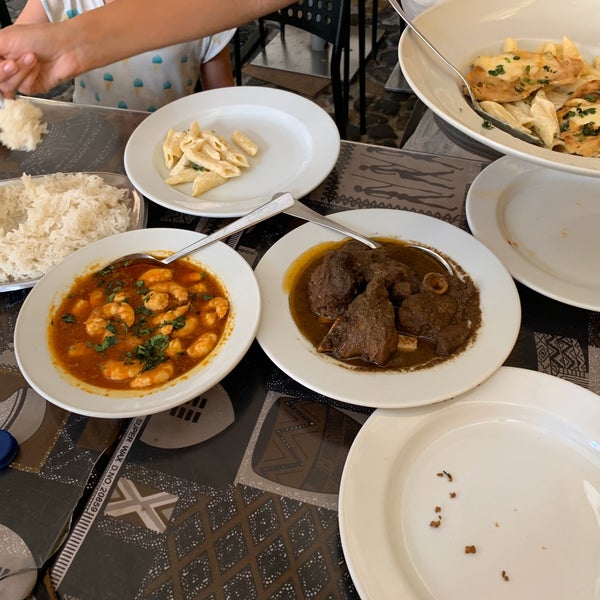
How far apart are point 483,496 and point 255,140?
134 centimetres

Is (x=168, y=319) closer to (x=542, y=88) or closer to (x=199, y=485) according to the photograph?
(x=199, y=485)

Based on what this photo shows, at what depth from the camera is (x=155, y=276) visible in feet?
4.46

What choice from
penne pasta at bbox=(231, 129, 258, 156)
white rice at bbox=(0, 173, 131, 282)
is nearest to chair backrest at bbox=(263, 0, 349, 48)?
penne pasta at bbox=(231, 129, 258, 156)

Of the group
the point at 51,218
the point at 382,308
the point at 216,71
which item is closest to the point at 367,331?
the point at 382,308

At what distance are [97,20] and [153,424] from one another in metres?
1.40

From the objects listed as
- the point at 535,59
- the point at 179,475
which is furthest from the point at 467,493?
the point at 535,59

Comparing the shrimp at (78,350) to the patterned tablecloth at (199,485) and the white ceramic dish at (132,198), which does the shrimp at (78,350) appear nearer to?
the patterned tablecloth at (199,485)

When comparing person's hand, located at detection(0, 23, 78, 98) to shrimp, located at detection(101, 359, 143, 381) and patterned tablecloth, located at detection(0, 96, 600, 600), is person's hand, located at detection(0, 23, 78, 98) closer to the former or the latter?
patterned tablecloth, located at detection(0, 96, 600, 600)

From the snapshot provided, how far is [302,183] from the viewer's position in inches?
63.2

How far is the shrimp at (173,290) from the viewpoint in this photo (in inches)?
51.5

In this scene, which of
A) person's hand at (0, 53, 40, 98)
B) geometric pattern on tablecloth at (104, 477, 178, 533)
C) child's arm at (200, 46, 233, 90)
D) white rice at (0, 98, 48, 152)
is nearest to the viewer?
geometric pattern on tablecloth at (104, 477, 178, 533)

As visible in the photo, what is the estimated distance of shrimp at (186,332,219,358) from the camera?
1181 mm

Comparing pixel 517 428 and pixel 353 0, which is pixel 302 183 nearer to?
pixel 517 428

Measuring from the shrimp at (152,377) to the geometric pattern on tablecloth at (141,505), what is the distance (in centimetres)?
20
